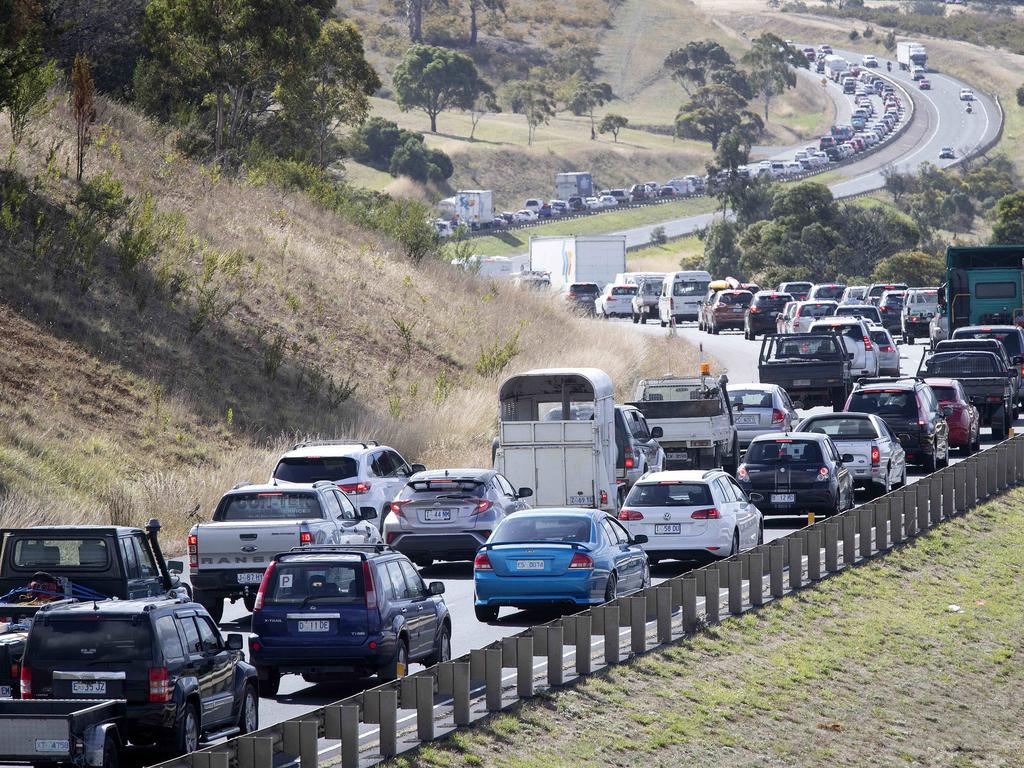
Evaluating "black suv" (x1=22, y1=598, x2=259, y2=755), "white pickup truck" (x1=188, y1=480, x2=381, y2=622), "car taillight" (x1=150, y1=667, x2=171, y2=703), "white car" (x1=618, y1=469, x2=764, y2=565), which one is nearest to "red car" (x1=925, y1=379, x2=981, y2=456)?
"white car" (x1=618, y1=469, x2=764, y2=565)

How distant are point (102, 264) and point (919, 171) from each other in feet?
395

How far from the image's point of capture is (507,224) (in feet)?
456

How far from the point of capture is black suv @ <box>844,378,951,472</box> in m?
32.4

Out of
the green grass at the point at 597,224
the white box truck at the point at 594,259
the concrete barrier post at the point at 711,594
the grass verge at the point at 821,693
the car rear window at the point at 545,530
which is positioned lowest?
the grass verge at the point at 821,693

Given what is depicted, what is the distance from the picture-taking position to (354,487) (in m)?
24.6

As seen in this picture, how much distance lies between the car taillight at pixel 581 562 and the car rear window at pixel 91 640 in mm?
7199

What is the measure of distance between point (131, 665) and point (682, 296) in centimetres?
5983

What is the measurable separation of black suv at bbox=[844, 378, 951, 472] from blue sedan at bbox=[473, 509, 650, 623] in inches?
543

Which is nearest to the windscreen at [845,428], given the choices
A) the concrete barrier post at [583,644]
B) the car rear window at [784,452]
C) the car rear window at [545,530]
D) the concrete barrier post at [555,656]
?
the car rear window at [784,452]

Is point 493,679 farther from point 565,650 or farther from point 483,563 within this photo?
point 483,563

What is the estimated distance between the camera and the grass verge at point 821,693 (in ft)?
50.0

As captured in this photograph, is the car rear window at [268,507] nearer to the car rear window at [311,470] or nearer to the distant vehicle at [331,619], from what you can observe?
the car rear window at [311,470]

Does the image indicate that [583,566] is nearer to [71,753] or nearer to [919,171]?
[71,753]

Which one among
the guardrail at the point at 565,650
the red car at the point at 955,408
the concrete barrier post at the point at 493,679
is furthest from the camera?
the red car at the point at 955,408
